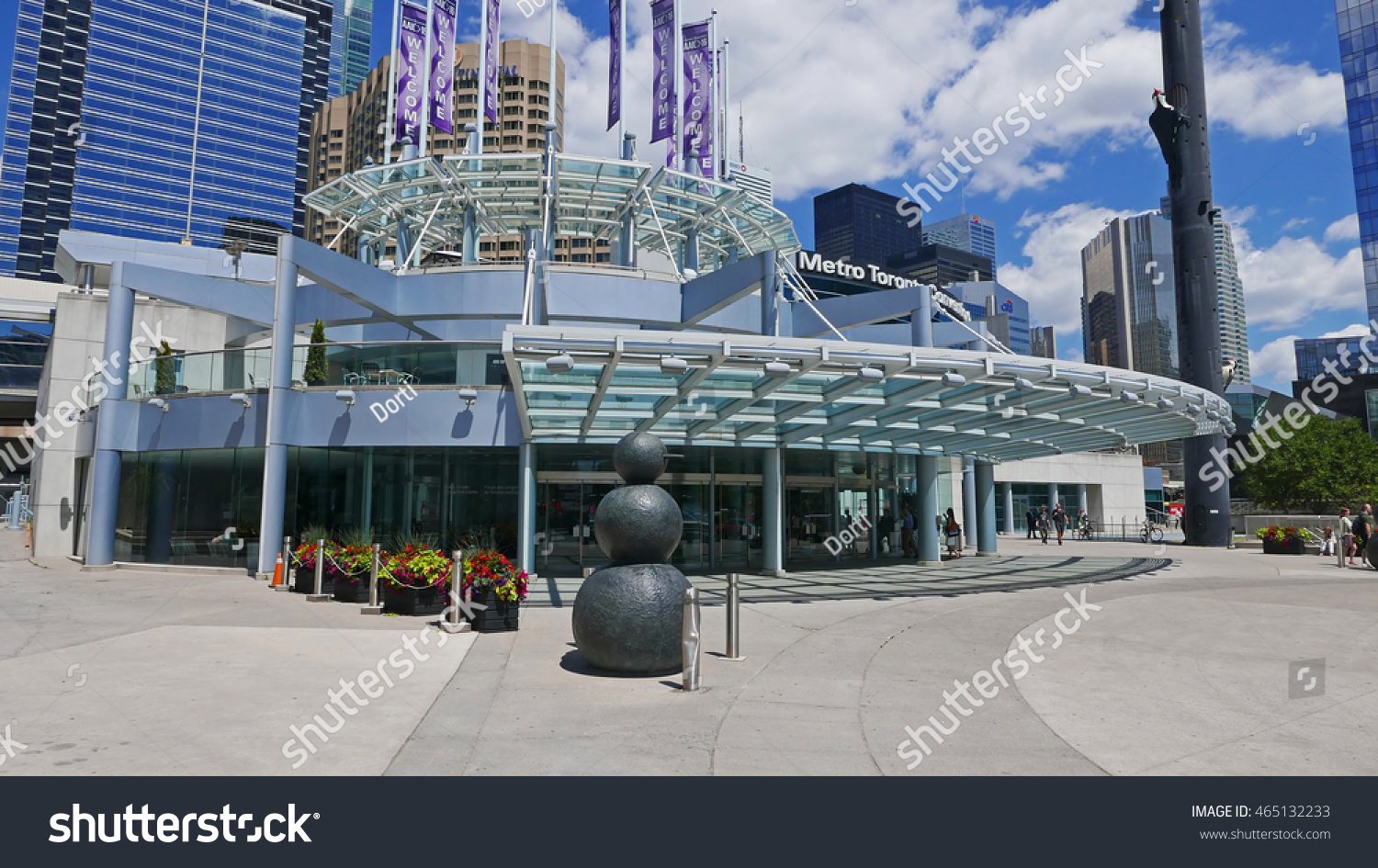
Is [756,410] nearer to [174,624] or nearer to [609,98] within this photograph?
[174,624]

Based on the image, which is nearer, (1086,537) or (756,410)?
(756,410)

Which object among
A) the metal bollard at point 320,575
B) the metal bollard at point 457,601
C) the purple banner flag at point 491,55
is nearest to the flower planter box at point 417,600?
the metal bollard at point 457,601

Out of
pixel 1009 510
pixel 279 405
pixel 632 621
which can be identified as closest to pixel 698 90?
pixel 279 405

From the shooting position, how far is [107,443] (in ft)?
66.6

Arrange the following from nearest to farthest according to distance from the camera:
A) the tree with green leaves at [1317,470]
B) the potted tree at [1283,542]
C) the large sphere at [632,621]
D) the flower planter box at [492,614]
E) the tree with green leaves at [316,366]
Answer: the large sphere at [632,621]
the flower planter box at [492,614]
the tree with green leaves at [316,366]
the potted tree at [1283,542]
the tree with green leaves at [1317,470]

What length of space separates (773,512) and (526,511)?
592 centimetres

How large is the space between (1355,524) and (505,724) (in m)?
27.3

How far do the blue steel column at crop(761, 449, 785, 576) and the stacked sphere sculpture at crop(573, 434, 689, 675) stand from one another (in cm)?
1080

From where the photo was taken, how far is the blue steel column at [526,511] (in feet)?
58.1

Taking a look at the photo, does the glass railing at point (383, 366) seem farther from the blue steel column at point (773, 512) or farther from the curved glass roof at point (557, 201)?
the curved glass roof at point (557, 201)

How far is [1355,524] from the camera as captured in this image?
23.2 metres

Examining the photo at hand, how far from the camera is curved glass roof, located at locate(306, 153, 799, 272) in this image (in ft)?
82.1

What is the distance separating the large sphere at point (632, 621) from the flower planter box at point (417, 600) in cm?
520
